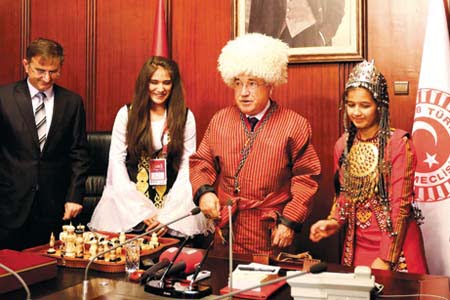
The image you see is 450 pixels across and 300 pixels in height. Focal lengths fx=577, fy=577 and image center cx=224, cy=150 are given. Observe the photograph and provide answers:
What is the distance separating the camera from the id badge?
3146 millimetres

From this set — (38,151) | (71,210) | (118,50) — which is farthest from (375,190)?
(118,50)

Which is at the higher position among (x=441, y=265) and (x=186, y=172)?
(x=186, y=172)

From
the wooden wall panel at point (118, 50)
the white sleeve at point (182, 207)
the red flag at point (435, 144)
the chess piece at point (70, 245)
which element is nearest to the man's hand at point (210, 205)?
the white sleeve at point (182, 207)

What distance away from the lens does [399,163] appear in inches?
98.7

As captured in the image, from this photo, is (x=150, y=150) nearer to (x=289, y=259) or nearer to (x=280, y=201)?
(x=280, y=201)

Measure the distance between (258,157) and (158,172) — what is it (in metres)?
0.69

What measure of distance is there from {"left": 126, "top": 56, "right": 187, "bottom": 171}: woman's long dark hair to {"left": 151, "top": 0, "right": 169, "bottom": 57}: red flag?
597 millimetres

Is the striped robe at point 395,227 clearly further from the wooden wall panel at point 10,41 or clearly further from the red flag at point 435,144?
the wooden wall panel at point 10,41

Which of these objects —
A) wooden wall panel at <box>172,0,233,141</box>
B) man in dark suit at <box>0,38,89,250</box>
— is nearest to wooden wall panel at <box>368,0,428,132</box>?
wooden wall panel at <box>172,0,233,141</box>

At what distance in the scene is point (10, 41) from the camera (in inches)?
185

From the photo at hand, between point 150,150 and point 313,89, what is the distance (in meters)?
1.21

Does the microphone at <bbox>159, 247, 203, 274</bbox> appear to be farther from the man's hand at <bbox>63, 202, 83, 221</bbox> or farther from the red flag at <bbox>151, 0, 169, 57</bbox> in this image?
the red flag at <bbox>151, 0, 169, 57</bbox>

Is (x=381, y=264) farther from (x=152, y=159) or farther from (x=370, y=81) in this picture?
(x=152, y=159)

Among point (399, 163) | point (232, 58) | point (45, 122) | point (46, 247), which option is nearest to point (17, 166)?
point (45, 122)
